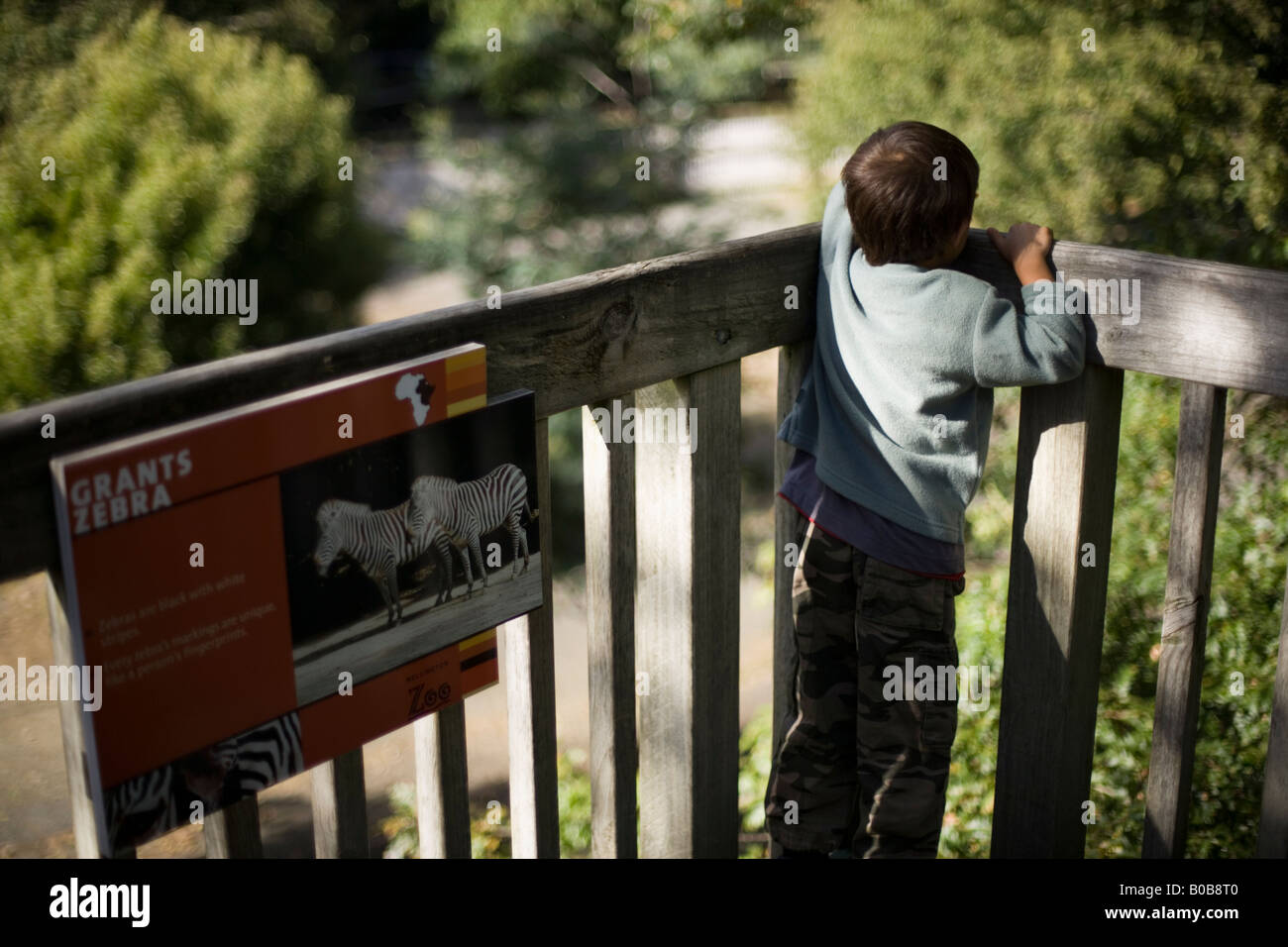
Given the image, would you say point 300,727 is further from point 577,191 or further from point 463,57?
point 463,57

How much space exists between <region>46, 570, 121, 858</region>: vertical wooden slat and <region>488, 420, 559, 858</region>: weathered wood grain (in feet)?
2.04

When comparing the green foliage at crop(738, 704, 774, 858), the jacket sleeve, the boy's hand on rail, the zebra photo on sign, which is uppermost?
the boy's hand on rail

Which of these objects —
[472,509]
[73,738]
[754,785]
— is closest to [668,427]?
[472,509]

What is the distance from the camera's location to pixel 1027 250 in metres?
Result: 2.10

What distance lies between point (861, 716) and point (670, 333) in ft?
2.60

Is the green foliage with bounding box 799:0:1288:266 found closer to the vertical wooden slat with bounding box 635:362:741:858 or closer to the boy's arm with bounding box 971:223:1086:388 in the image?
the boy's arm with bounding box 971:223:1086:388

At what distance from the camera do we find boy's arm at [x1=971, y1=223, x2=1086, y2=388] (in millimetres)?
2016

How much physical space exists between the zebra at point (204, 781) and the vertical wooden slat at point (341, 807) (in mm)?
95

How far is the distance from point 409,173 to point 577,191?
940cm

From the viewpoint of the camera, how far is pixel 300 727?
1.64m

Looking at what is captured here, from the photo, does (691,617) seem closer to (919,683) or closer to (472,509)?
(919,683)

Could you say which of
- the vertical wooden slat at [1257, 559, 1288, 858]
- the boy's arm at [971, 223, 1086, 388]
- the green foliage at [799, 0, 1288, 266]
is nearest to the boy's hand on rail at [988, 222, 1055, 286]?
the boy's arm at [971, 223, 1086, 388]

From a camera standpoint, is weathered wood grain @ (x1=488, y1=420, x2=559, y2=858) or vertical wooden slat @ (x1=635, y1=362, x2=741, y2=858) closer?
weathered wood grain @ (x1=488, y1=420, x2=559, y2=858)
